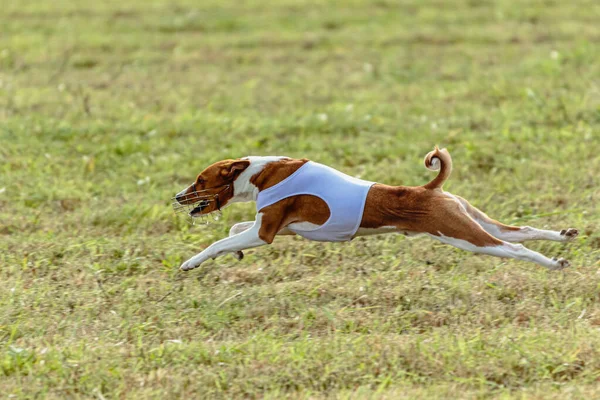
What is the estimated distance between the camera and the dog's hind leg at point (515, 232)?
6.11 meters

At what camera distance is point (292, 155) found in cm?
954

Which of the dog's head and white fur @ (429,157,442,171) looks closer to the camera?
white fur @ (429,157,442,171)

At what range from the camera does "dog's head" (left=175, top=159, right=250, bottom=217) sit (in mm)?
6191

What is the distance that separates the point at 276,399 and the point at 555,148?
536 cm

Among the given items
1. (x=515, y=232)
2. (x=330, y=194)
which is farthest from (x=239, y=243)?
(x=515, y=232)

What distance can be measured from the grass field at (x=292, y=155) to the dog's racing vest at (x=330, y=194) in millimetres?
500

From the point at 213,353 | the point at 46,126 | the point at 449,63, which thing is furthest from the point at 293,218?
the point at 449,63

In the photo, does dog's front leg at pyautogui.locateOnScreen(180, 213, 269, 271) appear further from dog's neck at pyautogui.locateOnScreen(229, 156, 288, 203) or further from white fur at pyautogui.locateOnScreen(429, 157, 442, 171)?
white fur at pyautogui.locateOnScreen(429, 157, 442, 171)

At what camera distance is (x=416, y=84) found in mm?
12266

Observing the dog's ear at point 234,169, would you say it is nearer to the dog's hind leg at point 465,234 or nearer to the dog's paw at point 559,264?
the dog's hind leg at point 465,234

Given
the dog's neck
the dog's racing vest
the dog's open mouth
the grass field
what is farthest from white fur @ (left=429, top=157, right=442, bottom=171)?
the dog's open mouth

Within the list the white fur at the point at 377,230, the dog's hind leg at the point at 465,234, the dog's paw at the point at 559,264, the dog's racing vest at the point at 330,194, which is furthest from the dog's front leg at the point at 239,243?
the dog's paw at the point at 559,264

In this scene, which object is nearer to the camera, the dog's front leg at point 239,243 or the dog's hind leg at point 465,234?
the dog's hind leg at point 465,234

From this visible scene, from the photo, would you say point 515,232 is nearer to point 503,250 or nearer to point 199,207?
point 503,250
